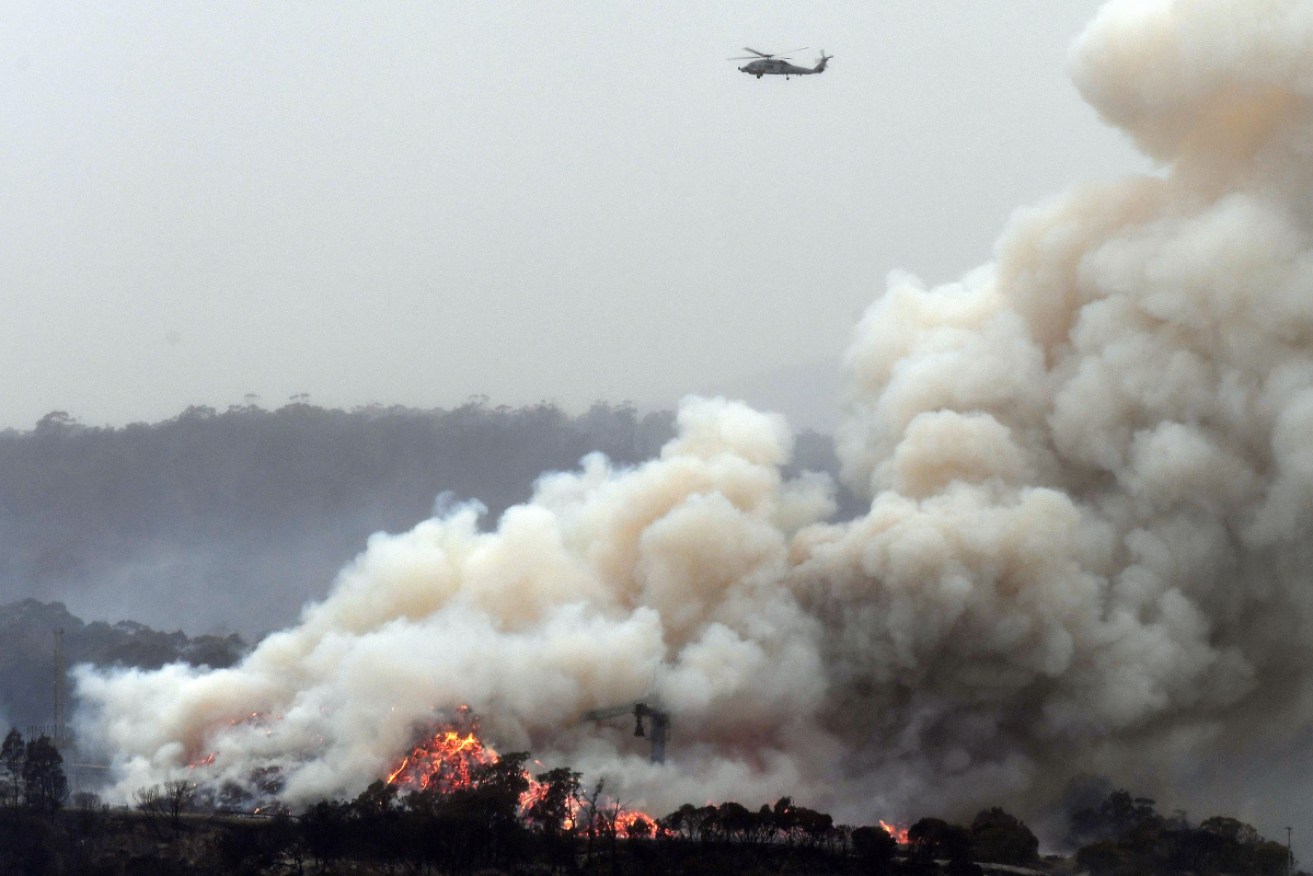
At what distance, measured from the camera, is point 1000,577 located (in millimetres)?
59844

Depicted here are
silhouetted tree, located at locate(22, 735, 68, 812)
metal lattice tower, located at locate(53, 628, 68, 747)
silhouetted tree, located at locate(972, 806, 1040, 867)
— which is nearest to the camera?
silhouetted tree, located at locate(972, 806, 1040, 867)

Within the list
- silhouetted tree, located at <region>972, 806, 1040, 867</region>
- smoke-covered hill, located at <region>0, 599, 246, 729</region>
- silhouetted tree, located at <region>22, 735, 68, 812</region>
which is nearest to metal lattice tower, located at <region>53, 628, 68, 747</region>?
smoke-covered hill, located at <region>0, 599, 246, 729</region>

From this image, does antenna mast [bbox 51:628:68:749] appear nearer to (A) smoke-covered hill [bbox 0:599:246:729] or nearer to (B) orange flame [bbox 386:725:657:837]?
(A) smoke-covered hill [bbox 0:599:246:729]

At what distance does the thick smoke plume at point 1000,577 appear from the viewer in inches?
2335

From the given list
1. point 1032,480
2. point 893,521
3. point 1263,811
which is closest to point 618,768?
point 893,521

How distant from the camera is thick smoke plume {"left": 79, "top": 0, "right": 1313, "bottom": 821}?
195ft

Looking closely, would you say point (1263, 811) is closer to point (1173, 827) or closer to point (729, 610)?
point (1173, 827)

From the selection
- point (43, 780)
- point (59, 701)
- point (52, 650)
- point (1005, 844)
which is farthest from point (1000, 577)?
point (52, 650)

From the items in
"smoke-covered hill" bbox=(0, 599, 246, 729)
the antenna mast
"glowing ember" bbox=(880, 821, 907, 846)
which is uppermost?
"smoke-covered hill" bbox=(0, 599, 246, 729)

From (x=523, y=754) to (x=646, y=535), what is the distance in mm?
8314

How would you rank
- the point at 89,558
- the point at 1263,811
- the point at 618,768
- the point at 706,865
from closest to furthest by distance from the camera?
the point at 706,865 < the point at 618,768 < the point at 1263,811 < the point at 89,558

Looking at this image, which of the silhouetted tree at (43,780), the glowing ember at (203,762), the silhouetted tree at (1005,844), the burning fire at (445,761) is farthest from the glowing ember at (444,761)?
the silhouetted tree at (1005,844)

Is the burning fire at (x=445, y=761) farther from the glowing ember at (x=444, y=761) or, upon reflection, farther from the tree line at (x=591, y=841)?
the tree line at (x=591, y=841)

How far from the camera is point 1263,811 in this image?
213 feet
